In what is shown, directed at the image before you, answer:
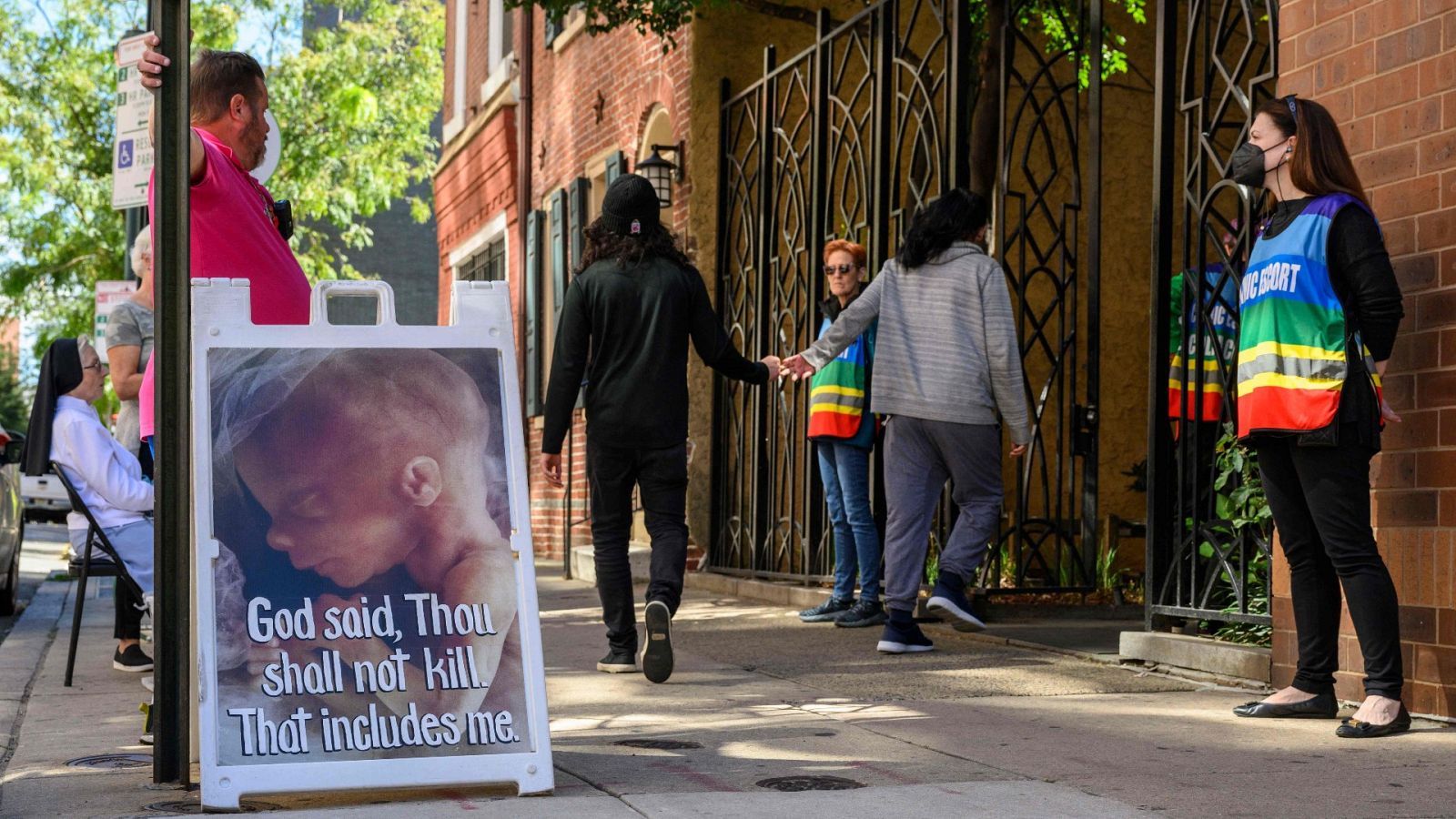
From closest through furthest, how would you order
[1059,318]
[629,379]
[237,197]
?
[237,197] < [629,379] < [1059,318]

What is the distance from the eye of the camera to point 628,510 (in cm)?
670

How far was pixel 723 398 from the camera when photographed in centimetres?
1232

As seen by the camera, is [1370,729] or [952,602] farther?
[952,602]

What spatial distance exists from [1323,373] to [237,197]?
3077 mm

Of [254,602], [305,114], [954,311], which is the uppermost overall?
[305,114]

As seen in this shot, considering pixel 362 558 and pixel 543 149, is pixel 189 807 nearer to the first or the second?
pixel 362 558

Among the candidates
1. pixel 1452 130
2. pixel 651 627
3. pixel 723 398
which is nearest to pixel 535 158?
pixel 723 398

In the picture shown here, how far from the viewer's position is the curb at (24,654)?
562cm

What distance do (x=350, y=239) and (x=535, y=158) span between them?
11.8m

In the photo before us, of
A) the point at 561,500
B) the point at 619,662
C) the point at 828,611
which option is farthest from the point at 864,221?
the point at 561,500

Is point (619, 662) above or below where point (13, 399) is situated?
below

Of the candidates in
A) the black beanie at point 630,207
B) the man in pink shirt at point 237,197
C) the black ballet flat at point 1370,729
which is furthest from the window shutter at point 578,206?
the black ballet flat at point 1370,729

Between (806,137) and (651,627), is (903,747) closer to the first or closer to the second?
(651,627)

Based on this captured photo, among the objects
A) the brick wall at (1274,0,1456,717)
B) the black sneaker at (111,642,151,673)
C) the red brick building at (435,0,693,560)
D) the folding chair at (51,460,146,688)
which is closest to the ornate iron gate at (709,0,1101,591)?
the red brick building at (435,0,693,560)
